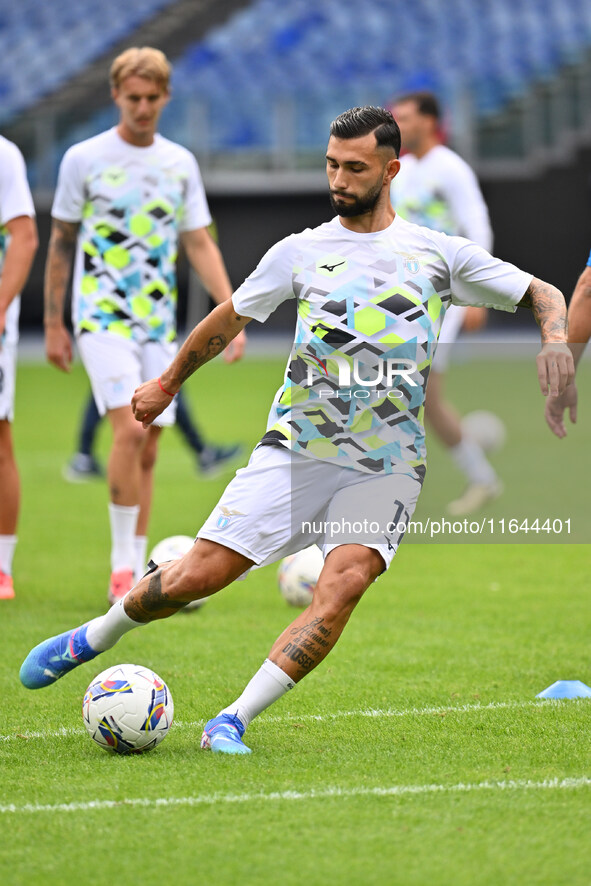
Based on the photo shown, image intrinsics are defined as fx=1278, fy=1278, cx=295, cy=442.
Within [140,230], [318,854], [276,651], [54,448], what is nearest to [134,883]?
[318,854]

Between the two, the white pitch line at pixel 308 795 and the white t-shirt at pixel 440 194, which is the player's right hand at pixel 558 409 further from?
the white t-shirt at pixel 440 194

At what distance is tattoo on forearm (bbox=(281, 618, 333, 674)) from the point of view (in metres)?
4.25

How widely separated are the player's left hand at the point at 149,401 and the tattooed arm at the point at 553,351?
1.32 meters

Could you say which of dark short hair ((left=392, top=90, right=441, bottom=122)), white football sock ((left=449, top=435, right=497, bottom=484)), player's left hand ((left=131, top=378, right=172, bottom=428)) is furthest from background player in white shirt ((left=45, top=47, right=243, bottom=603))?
white football sock ((left=449, top=435, right=497, bottom=484))

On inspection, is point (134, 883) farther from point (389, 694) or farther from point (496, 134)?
point (496, 134)

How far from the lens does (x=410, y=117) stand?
9.38 m

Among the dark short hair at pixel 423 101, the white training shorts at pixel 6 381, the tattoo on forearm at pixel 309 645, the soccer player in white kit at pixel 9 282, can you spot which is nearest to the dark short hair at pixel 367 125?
the tattoo on forearm at pixel 309 645

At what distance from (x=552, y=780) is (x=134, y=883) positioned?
4.72ft

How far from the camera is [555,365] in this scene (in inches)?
163

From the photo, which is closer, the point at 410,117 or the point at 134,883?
the point at 134,883

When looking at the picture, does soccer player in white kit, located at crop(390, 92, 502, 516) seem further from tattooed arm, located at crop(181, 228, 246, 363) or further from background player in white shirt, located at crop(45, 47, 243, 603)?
background player in white shirt, located at crop(45, 47, 243, 603)

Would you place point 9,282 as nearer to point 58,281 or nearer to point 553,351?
point 58,281

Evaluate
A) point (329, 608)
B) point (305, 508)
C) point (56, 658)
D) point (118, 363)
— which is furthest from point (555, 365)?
point (118, 363)

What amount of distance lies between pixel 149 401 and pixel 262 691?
3.58ft
